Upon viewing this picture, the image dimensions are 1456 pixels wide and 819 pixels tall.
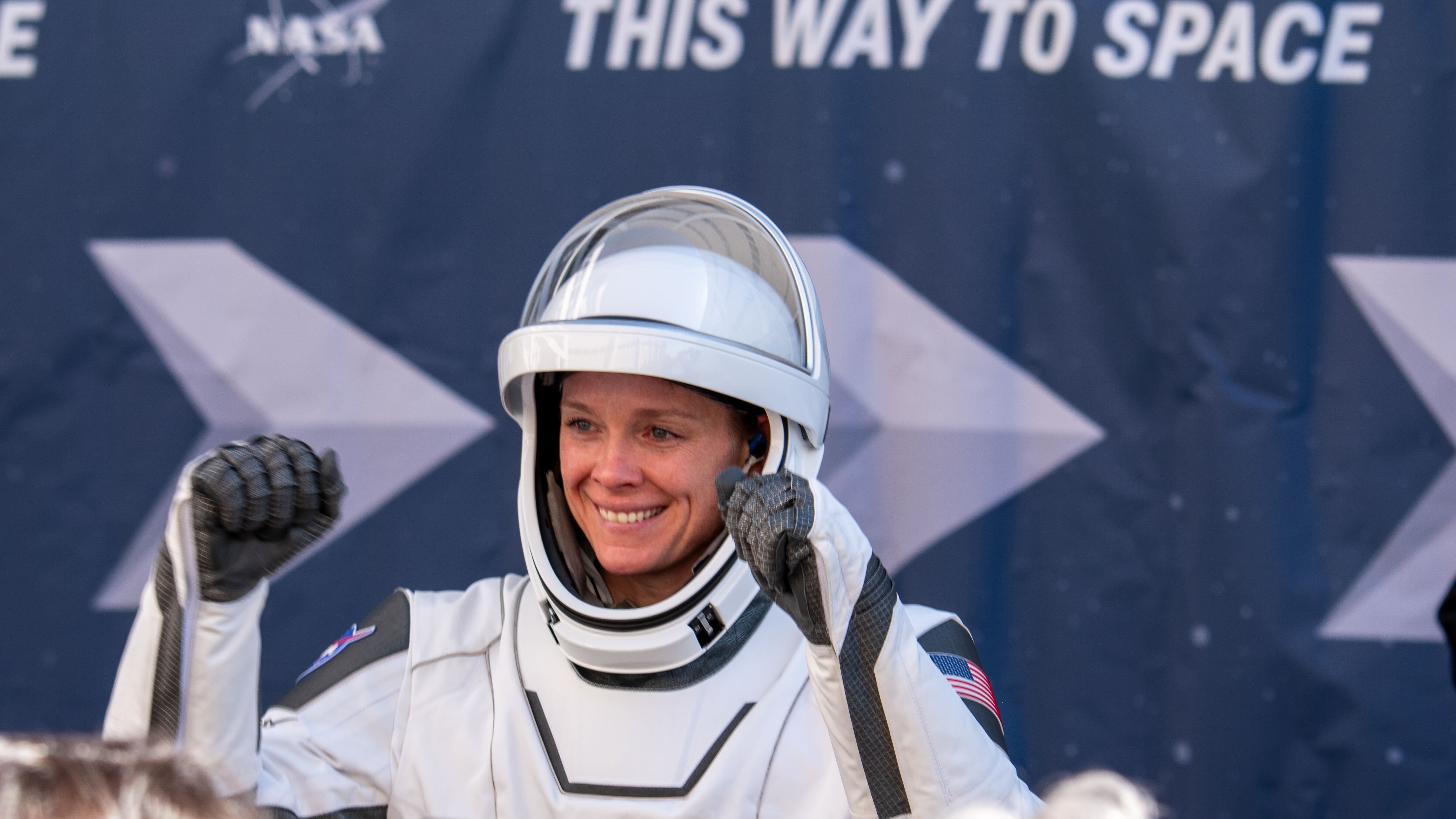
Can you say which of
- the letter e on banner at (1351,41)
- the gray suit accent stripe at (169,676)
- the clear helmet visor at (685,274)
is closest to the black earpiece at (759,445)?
the clear helmet visor at (685,274)

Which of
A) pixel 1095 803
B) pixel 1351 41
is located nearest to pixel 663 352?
pixel 1095 803

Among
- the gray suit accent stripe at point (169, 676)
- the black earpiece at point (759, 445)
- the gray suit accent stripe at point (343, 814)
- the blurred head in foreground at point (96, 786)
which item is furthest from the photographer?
the black earpiece at point (759, 445)

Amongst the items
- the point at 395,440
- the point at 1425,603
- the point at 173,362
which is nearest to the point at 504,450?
the point at 395,440

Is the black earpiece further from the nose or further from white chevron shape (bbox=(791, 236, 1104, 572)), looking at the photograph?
white chevron shape (bbox=(791, 236, 1104, 572))

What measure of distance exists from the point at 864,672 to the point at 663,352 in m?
0.44

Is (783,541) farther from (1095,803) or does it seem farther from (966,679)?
(1095,803)

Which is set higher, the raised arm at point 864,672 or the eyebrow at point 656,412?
the eyebrow at point 656,412

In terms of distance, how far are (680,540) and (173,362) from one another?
4.50 feet

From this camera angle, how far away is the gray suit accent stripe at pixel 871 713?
118 cm

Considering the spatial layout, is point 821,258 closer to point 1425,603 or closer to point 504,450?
point 504,450

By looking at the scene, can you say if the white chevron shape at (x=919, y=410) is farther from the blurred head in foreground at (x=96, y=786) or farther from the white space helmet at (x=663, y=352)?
the blurred head in foreground at (x=96, y=786)

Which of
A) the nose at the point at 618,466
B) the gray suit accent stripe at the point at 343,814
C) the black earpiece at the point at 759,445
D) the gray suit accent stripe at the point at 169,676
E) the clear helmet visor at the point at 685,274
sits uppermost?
the clear helmet visor at the point at 685,274

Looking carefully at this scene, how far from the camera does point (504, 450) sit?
2.37m

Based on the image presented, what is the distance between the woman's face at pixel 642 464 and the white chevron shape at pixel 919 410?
31.9 inches
